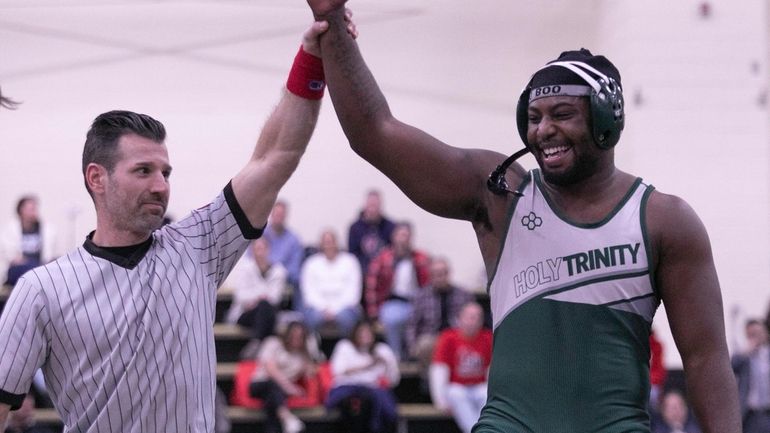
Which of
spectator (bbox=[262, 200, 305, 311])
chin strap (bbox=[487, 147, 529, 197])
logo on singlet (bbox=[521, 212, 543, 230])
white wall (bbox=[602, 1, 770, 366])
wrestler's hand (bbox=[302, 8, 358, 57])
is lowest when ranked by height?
logo on singlet (bbox=[521, 212, 543, 230])

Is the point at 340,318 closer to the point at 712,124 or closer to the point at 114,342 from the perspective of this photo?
the point at 712,124

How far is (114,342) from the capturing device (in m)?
3.64

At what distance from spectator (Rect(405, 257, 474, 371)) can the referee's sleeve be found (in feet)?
29.8

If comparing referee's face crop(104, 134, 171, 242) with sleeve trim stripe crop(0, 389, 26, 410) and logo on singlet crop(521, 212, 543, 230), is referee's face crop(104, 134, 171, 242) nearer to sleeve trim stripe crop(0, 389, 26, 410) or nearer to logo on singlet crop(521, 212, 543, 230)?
sleeve trim stripe crop(0, 389, 26, 410)

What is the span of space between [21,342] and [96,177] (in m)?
0.56

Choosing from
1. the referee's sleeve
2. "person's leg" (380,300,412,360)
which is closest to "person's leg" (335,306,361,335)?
"person's leg" (380,300,412,360)

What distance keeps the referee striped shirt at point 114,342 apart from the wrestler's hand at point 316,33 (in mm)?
765

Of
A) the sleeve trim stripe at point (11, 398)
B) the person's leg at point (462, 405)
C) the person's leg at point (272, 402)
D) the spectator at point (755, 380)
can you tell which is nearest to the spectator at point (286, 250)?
the person's leg at point (272, 402)

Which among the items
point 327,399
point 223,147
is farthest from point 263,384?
point 223,147

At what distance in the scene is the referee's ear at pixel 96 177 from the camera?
3.81 metres

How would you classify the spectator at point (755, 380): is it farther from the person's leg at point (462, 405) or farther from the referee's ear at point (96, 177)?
the referee's ear at point (96, 177)

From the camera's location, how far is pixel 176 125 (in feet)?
51.9

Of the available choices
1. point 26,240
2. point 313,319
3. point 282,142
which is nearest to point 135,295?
point 282,142

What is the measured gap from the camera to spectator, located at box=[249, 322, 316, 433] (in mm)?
11703
